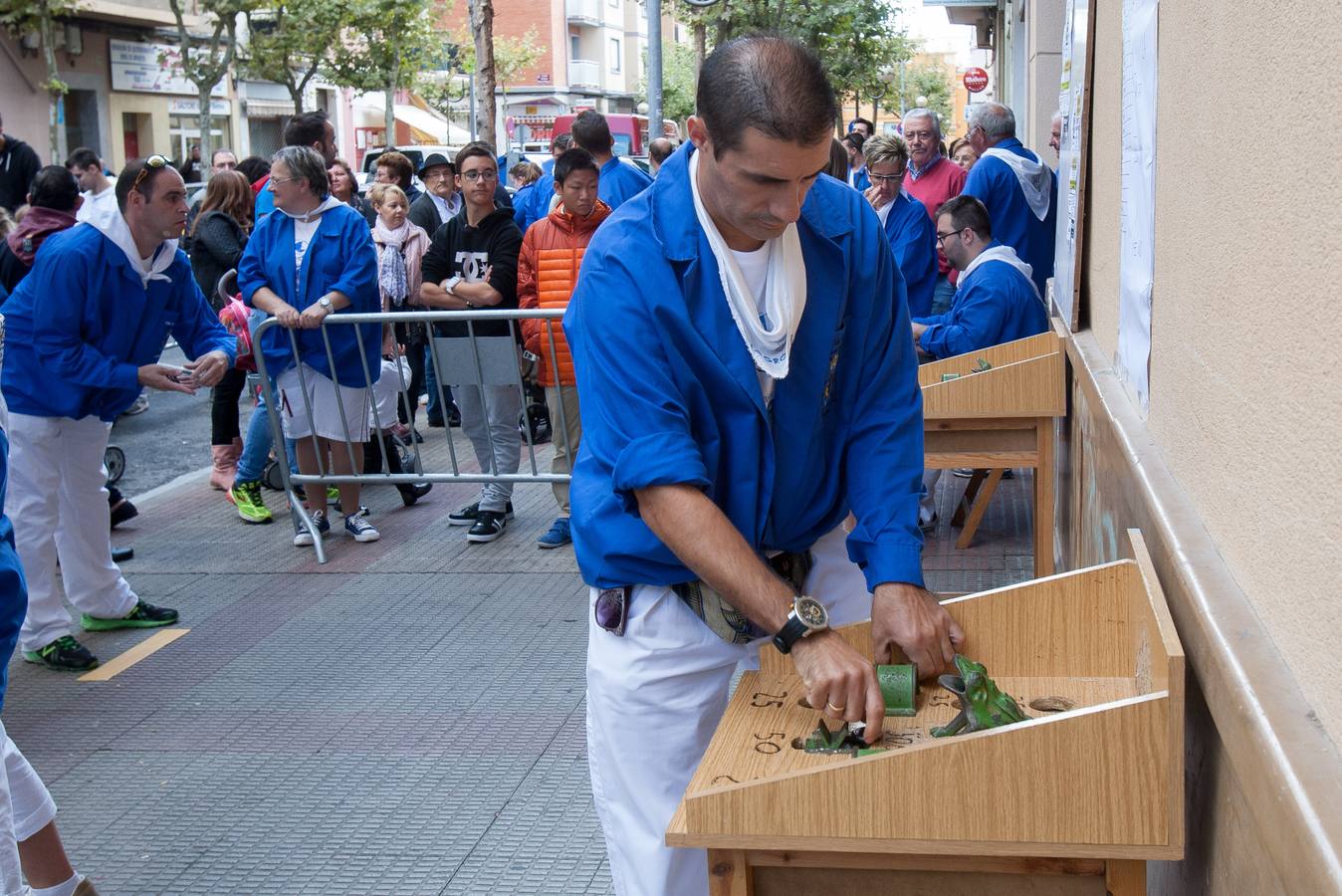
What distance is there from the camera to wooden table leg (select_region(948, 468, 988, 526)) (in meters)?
7.59

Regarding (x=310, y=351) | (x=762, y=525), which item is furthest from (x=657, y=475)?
(x=310, y=351)

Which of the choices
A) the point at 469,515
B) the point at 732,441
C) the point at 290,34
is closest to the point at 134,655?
the point at 469,515

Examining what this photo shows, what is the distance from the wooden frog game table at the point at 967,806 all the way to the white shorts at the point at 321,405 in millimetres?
5795

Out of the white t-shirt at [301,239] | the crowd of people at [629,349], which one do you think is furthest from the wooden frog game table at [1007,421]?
the white t-shirt at [301,239]

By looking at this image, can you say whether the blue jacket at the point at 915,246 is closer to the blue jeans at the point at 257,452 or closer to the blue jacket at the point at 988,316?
the blue jacket at the point at 988,316

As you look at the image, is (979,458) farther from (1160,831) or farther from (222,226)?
(222,226)

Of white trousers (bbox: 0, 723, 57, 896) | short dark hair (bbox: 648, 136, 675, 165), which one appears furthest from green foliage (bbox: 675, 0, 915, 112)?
white trousers (bbox: 0, 723, 57, 896)

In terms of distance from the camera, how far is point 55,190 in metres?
8.09

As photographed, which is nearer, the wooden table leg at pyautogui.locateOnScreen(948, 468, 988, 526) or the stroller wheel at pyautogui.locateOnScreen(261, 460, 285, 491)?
the wooden table leg at pyautogui.locateOnScreen(948, 468, 988, 526)

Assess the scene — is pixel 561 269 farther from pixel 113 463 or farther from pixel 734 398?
pixel 734 398

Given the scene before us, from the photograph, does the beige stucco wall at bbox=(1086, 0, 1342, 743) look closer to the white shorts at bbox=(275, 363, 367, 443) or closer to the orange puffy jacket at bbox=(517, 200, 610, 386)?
the orange puffy jacket at bbox=(517, 200, 610, 386)

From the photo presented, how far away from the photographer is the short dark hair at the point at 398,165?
10312 millimetres

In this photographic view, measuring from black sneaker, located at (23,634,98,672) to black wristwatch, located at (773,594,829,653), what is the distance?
14.7ft

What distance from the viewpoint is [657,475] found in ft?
7.88
